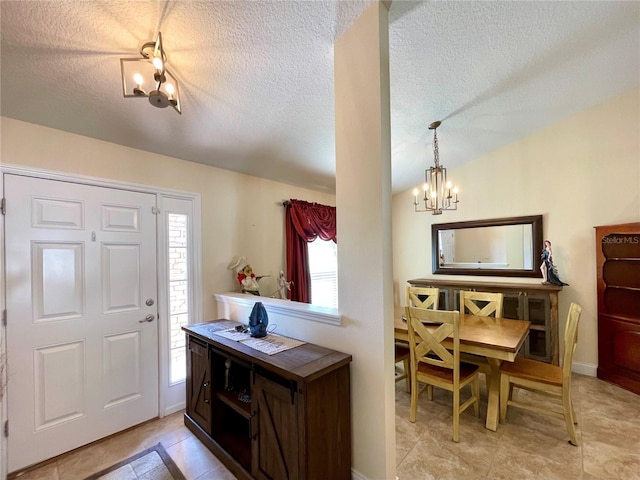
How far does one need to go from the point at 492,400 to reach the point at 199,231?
2973 millimetres

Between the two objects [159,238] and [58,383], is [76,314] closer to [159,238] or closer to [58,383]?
[58,383]

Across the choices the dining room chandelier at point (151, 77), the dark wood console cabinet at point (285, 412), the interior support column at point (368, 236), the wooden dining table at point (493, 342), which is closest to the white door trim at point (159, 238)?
the dark wood console cabinet at point (285, 412)

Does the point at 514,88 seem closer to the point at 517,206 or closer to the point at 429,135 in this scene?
the point at 429,135

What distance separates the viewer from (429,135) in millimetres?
2975

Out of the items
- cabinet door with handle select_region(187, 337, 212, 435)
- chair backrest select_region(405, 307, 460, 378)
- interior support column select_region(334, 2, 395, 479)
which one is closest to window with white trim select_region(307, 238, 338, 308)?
chair backrest select_region(405, 307, 460, 378)

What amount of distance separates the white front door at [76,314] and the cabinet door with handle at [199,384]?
459mm

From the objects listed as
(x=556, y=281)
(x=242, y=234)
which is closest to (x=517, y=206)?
(x=556, y=281)

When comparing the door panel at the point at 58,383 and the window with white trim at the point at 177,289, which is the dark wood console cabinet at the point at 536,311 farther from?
the door panel at the point at 58,383

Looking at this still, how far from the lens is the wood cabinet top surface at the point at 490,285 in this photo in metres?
3.05

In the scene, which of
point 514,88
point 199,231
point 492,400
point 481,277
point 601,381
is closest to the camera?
point 492,400

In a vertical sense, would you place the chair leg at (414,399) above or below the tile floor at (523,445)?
above

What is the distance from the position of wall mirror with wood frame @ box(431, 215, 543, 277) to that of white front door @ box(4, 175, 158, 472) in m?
3.74

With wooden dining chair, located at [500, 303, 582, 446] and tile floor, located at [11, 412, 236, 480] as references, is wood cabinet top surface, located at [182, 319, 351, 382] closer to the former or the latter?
tile floor, located at [11, 412, 236, 480]

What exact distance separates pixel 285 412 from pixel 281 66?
82.3 inches
